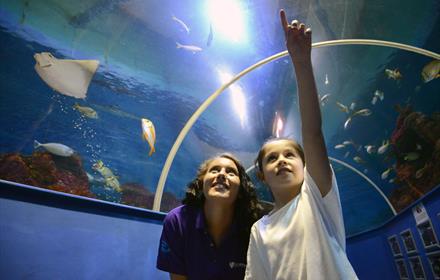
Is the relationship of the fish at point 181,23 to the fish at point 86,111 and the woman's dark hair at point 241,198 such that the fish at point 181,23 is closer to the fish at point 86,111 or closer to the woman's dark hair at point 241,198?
the fish at point 86,111

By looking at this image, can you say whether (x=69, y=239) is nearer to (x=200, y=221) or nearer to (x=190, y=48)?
(x=200, y=221)

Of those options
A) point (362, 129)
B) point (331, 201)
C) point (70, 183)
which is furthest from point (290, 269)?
point (362, 129)

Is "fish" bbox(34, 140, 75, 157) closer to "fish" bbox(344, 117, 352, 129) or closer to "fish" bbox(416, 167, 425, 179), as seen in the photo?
"fish" bbox(344, 117, 352, 129)

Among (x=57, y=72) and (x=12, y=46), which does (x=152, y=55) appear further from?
(x=12, y=46)

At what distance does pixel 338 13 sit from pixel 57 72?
5.14m

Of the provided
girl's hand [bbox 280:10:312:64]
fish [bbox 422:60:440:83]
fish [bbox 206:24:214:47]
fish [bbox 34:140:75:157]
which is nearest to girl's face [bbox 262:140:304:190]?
girl's hand [bbox 280:10:312:64]

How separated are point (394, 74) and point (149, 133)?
561 centimetres

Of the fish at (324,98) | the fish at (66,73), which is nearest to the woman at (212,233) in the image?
the fish at (66,73)

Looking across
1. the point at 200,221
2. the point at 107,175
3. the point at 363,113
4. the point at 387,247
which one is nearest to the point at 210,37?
the point at 107,175

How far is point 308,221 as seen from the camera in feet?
4.21

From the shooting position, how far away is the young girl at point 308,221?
3.94 ft

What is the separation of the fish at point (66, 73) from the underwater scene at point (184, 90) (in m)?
0.02

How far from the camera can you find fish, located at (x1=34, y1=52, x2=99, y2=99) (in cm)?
414

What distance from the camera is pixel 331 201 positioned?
1.33 meters
